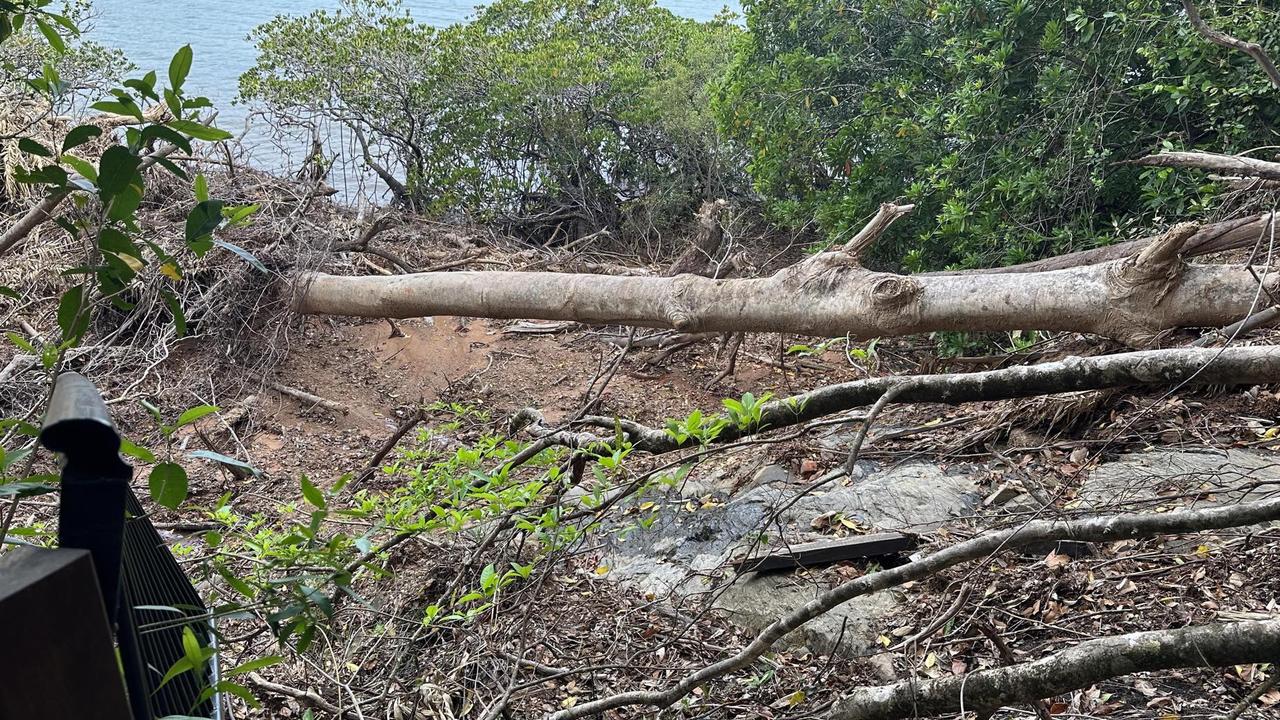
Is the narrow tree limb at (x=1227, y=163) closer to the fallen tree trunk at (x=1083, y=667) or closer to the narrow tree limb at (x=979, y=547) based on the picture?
the narrow tree limb at (x=979, y=547)

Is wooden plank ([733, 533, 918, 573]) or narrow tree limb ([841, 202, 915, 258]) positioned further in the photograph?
narrow tree limb ([841, 202, 915, 258])

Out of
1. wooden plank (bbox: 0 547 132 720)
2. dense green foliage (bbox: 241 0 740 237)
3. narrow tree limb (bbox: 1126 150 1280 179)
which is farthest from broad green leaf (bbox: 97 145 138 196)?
dense green foliage (bbox: 241 0 740 237)

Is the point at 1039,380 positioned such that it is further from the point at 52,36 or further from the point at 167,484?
the point at 52,36

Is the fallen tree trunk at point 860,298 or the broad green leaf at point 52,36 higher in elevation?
the broad green leaf at point 52,36

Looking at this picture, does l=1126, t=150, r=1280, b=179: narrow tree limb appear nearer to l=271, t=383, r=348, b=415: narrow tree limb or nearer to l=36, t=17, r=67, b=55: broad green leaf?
l=36, t=17, r=67, b=55: broad green leaf

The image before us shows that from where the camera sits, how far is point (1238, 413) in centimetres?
373

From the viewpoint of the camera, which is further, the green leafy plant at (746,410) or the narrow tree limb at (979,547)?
the green leafy plant at (746,410)

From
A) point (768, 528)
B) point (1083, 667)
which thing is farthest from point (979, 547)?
point (768, 528)

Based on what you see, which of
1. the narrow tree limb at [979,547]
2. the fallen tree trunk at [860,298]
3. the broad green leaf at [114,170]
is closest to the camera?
the broad green leaf at [114,170]

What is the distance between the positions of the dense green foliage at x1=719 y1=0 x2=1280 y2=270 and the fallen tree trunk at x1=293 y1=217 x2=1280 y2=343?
4.32ft

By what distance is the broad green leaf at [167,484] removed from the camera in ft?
3.23

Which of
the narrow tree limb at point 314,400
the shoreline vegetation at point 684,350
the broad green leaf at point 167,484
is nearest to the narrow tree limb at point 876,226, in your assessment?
the shoreline vegetation at point 684,350

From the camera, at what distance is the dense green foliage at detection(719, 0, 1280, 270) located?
5141mm

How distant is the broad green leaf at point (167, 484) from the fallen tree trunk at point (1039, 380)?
1538mm
